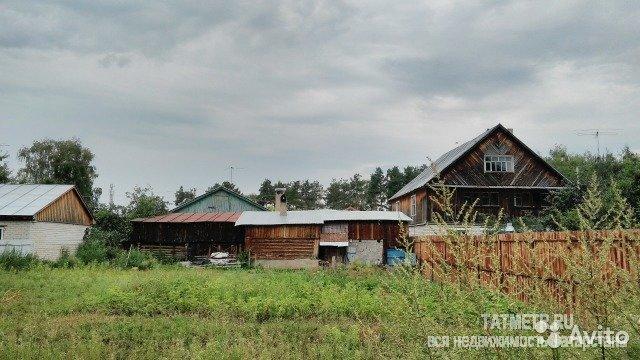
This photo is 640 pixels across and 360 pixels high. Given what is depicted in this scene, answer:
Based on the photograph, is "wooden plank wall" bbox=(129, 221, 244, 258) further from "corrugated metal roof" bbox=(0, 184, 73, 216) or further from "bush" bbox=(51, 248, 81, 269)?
"bush" bbox=(51, 248, 81, 269)

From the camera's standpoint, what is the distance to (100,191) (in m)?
61.0

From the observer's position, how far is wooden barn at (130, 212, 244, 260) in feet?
106

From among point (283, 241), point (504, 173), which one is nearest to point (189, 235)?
point (283, 241)

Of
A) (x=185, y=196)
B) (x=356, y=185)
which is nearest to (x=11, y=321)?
(x=185, y=196)

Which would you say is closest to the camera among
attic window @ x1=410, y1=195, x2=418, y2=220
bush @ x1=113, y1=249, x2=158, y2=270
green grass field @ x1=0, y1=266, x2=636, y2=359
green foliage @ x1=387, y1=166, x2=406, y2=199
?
green grass field @ x1=0, y1=266, x2=636, y2=359

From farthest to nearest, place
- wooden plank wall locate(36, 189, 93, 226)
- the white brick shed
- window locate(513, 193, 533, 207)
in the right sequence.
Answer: window locate(513, 193, 533, 207) → wooden plank wall locate(36, 189, 93, 226) → the white brick shed

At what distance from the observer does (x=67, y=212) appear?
3045 centimetres

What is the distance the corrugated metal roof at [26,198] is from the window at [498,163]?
29.3 meters

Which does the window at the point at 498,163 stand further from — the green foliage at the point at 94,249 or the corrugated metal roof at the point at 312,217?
the green foliage at the point at 94,249

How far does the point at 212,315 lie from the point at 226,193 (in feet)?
95.4

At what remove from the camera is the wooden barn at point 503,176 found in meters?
31.8

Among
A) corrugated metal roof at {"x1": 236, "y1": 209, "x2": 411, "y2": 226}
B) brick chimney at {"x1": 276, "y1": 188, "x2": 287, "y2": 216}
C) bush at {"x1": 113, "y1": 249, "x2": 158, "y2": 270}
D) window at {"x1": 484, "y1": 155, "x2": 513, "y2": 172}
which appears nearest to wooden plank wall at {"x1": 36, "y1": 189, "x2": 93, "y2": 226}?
bush at {"x1": 113, "y1": 249, "x2": 158, "y2": 270}

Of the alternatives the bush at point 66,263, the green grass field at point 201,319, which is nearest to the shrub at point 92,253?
the bush at point 66,263

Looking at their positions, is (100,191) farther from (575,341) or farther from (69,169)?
(575,341)
